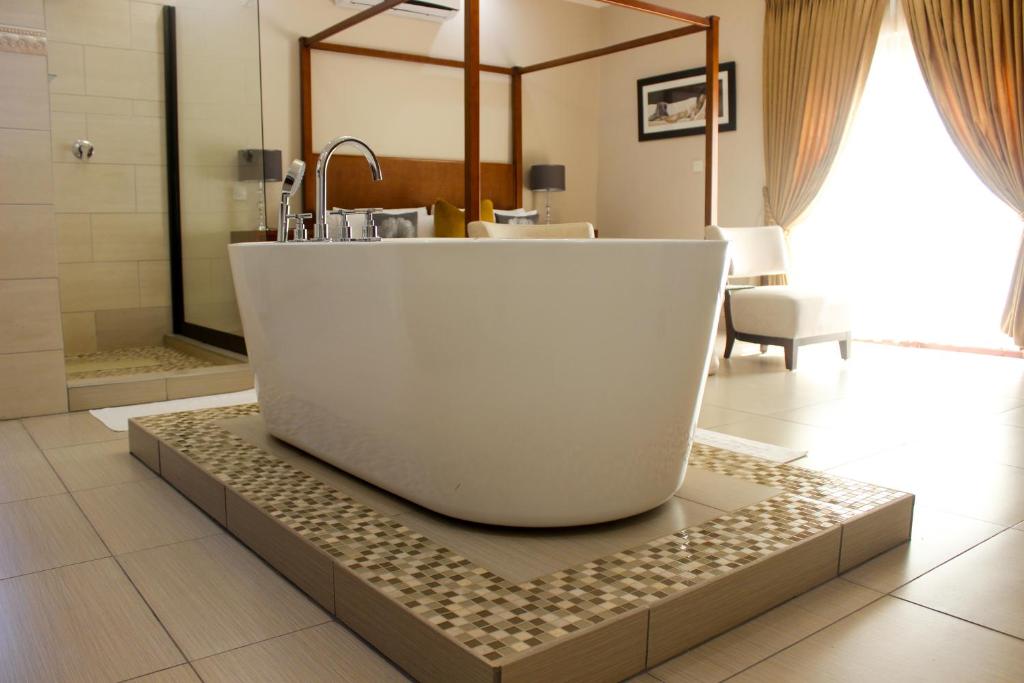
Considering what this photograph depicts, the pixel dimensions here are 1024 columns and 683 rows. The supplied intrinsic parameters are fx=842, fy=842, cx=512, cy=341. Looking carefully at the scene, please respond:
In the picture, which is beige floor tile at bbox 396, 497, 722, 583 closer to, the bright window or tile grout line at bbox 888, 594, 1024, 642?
tile grout line at bbox 888, 594, 1024, 642

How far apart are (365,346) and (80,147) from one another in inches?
140

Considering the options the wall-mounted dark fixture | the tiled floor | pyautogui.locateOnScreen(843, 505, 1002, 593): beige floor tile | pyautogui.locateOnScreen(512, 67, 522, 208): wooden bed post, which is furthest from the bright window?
the wall-mounted dark fixture

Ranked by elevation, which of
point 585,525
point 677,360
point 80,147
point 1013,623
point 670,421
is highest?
point 80,147

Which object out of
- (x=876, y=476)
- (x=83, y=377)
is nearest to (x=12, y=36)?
(x=83, y=377)

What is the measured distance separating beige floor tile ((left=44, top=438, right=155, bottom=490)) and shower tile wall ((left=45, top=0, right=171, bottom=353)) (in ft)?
6.97

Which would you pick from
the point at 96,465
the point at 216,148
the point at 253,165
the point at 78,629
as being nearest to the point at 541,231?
the point at 253,165

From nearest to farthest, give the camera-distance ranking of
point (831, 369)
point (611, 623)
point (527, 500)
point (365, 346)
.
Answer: point (611, 623) → point (527, 500) → point (365, 346) → point (831, 369)

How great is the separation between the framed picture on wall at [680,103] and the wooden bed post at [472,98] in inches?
127

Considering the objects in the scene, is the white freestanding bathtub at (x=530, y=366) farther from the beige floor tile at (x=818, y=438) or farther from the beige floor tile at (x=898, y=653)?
the beige floor tile at (x=818, y=438)

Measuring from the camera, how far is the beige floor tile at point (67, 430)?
2.86 metres

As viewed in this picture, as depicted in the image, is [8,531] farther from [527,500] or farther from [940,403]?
[940,403]

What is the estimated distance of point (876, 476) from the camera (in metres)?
2.41

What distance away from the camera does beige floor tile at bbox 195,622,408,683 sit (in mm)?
1324

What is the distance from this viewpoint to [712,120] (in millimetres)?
4508
